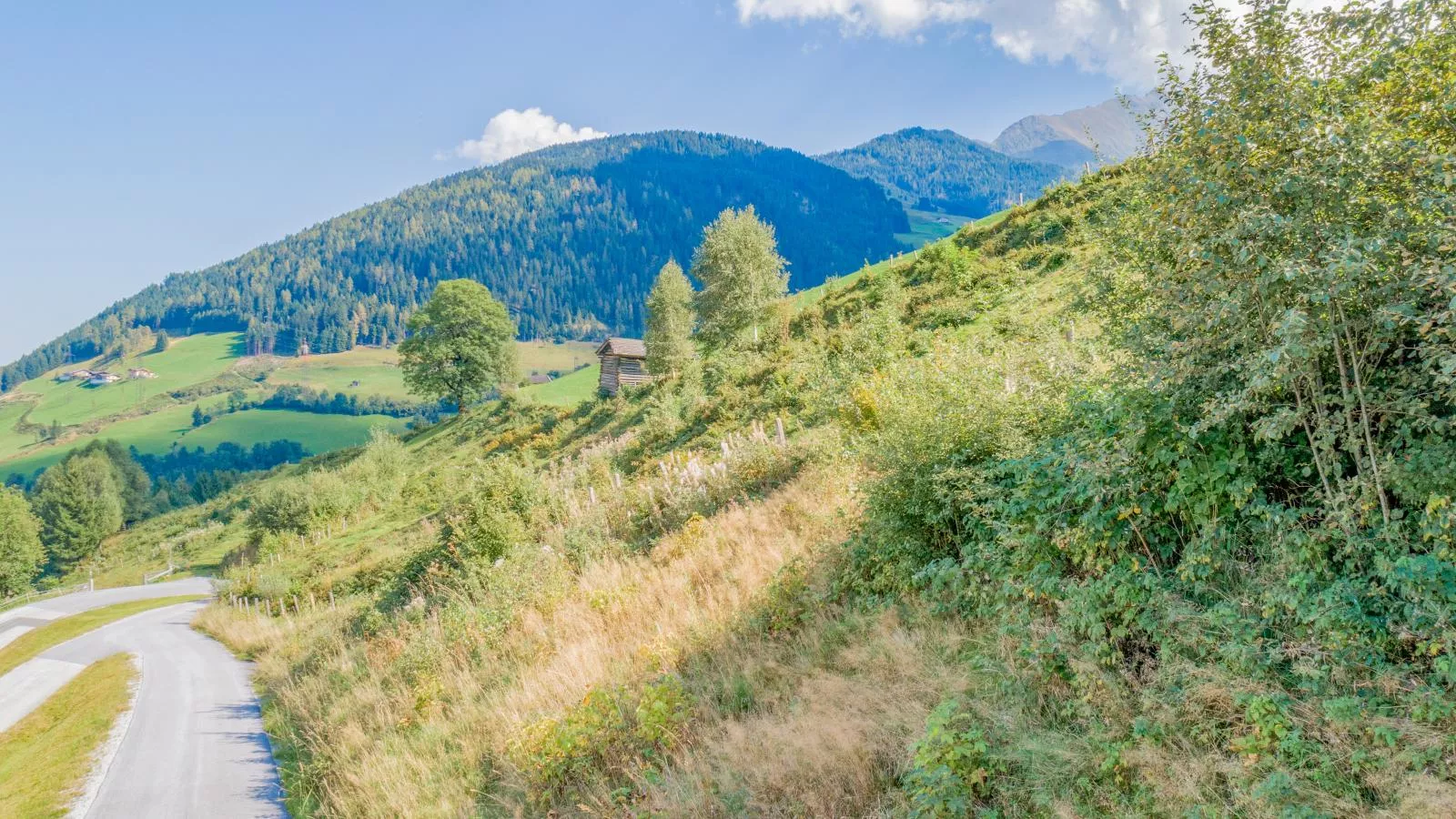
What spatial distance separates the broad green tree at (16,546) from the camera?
186ft

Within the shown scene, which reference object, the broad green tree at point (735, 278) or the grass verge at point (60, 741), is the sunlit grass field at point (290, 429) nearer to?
the broad green tree at point (735, 278)

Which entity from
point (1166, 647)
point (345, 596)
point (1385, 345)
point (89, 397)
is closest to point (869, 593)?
point (1166, 647)

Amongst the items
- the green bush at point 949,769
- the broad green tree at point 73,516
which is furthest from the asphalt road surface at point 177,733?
the broad green tree at point 73,516

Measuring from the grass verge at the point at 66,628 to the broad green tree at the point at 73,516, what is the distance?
132 ft

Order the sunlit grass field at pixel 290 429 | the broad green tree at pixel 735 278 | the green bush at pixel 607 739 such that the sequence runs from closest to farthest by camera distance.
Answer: the green bush at pixel 607 739 < the broad green tree at pixel 735 278 < the sunlit grass field at pixel 290 429

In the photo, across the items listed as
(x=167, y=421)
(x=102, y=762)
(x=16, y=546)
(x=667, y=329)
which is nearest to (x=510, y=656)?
(x=102, y=762)

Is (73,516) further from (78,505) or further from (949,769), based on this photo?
(949,769)

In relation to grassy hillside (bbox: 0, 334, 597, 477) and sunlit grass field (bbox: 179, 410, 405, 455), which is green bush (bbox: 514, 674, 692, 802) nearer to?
grassy hillside (bbox: 0, 334, 597, 477)

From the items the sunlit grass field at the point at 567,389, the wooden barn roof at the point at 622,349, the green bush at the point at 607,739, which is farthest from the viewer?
the sunlit grass field at the point at 567,389

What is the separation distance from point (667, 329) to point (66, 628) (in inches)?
1444

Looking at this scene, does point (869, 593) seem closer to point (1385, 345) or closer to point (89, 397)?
Result: point (1385, 345)

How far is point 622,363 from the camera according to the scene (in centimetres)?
5053

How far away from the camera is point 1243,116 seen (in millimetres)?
3945

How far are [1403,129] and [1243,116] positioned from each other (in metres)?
0.71
